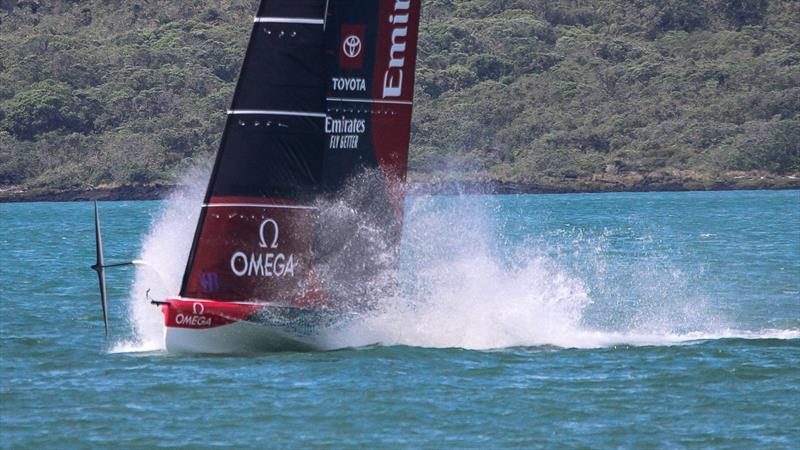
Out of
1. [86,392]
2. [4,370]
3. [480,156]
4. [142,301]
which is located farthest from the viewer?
[480,156]

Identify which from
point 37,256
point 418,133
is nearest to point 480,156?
point 418,133

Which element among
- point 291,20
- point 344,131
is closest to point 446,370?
point 344,131

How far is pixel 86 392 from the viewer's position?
1825 cm

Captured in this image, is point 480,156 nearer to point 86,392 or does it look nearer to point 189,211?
point 189,211

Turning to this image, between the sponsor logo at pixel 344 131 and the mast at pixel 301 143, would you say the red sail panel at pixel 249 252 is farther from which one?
the sponsor logo at pixel 344 131

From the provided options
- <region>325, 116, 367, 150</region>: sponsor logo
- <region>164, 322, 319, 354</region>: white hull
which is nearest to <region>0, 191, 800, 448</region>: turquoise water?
<region>164, 322, 319, 354</region>: white hull

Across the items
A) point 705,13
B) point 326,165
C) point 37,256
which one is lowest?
point 37,256

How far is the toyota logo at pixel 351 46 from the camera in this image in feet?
65.7

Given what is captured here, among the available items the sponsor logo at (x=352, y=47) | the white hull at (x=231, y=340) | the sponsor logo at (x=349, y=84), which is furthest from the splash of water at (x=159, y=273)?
the sponsor logo at (x=352, y=47)

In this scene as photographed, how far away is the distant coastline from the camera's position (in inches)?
3959

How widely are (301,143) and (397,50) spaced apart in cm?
176

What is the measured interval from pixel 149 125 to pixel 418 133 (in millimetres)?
18085

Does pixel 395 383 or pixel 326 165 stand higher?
pixel 326 165

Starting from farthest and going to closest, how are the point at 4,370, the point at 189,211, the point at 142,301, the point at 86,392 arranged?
the point at 189,211 < the point at 142,301 < the point at 4,370 < the point at 86,392
